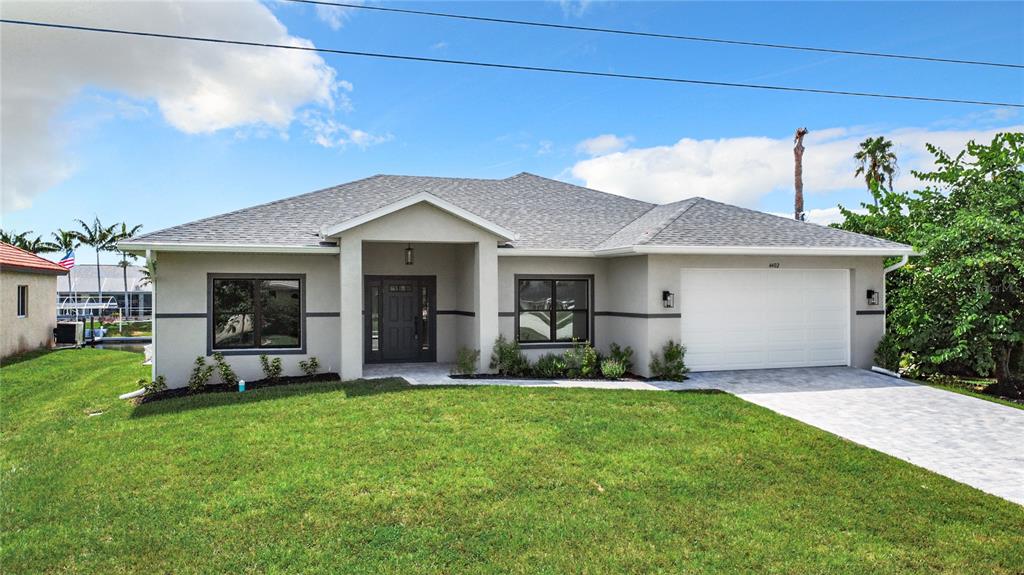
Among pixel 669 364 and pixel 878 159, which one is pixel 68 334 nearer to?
pixel 669 364

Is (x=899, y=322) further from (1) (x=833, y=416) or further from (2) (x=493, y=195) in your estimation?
(2) (x=493, y=195)

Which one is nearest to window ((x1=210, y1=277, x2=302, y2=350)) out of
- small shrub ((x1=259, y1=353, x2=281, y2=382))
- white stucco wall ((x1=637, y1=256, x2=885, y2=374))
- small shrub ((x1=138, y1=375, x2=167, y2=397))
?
small shrub ((x1=259, y1=353, x2=281, y2=382))

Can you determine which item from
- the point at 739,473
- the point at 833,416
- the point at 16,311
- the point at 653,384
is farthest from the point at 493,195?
the point at 16,311

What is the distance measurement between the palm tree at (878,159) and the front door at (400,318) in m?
27.6

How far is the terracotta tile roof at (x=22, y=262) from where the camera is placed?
60.4ft

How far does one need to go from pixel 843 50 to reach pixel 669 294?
5.75 meters

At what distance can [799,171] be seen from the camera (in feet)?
89.4

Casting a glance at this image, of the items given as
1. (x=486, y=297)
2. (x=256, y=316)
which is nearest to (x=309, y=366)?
(x=256, y=316)

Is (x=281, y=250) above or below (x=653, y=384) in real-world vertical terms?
above

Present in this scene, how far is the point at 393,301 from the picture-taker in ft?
45.2

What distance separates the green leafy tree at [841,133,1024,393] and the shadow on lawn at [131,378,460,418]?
35.4ft

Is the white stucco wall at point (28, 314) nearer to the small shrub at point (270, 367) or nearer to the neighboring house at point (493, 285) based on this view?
the neighboring house at point (493, 285)

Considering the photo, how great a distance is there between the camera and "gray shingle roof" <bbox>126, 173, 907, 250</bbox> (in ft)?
39.3

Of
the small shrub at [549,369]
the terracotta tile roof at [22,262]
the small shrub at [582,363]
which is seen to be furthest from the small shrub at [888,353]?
the terracotta tile roof at [22,262]
